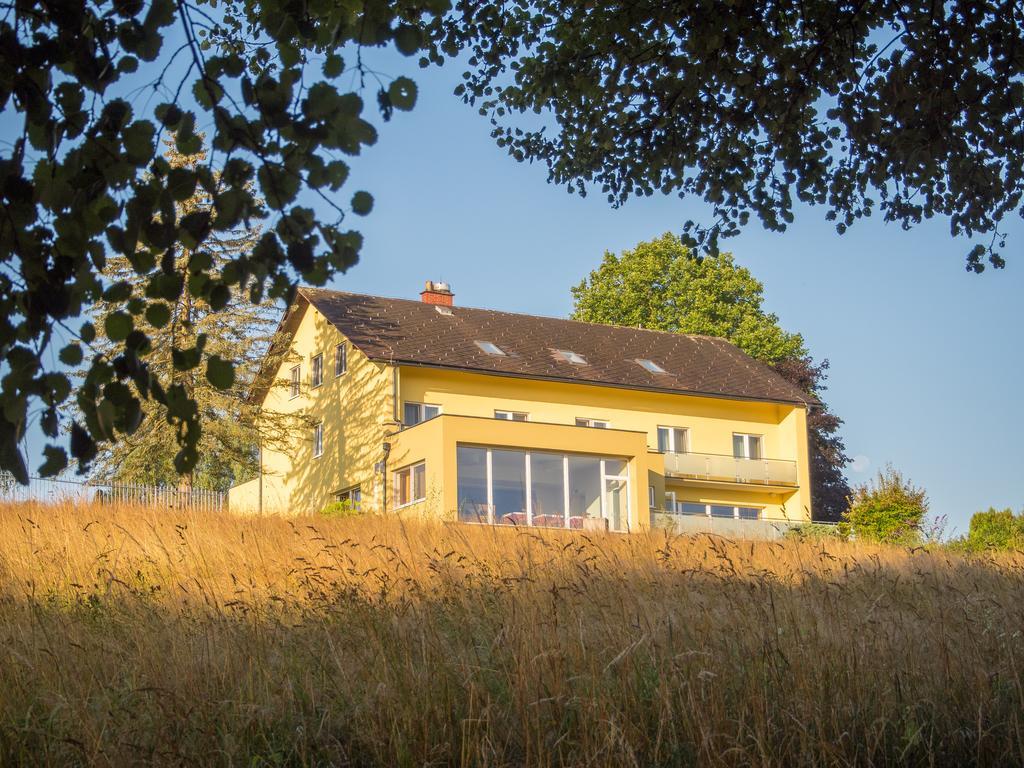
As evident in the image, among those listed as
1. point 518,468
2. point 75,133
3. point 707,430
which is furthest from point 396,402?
point 75,133

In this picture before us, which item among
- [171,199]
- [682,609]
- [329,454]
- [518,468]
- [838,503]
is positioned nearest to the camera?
[171,199]

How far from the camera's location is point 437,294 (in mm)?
39906

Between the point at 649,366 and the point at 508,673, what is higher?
the point at 649,366

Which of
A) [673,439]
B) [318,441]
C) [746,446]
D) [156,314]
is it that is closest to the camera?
[156,314]

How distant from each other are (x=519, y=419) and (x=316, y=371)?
24.5 feet

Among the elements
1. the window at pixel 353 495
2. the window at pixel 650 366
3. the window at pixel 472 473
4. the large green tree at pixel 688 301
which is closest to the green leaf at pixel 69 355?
the window at pixel 472 473

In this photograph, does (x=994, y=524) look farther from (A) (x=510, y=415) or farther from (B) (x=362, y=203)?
(B) (x=362, y=203)

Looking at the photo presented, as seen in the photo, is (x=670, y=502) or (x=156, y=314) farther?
(x=670, y=502)

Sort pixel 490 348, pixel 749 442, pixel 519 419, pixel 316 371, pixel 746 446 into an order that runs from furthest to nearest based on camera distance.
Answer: pixel 749 442
pixel 746 446
pixel 316 371
pixel 490 348
pixel 519 419

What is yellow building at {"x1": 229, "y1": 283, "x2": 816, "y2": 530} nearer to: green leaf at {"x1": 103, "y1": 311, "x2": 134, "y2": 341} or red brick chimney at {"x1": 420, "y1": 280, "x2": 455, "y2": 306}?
red brick chimney at {"x1": 420, "y1": 280, "x2": 455, "y2": 306}

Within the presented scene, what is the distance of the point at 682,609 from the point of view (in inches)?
274

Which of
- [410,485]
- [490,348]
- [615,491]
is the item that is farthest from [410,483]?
[490,348]

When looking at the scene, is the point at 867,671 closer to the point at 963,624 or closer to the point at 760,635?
the point at 760,635

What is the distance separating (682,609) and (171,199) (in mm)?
4744
